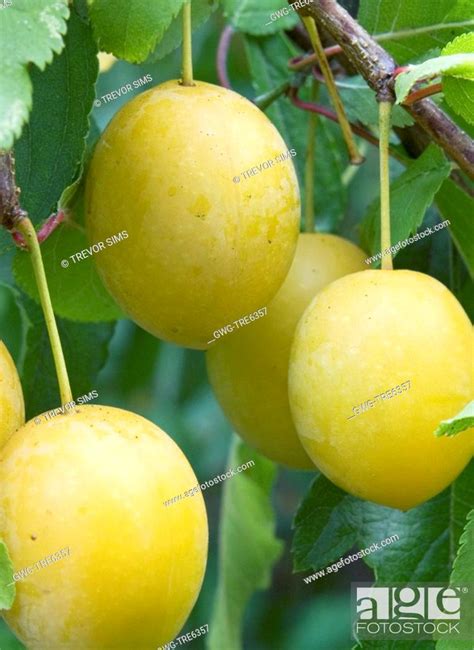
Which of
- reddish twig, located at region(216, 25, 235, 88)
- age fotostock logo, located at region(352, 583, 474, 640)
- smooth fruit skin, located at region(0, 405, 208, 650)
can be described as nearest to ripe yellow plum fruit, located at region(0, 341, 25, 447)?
smooth fruit skin, located at region(0, 405, 208, 650)

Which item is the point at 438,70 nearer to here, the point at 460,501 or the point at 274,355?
the point at 274,355

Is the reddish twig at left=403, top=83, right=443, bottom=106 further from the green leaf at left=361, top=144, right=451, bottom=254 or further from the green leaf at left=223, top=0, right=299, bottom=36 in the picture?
the green leaf at left=223, top=0, right=299, bottom=36

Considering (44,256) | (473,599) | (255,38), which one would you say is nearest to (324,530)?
(473,599)

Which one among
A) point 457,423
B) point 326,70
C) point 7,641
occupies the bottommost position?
point 7,641

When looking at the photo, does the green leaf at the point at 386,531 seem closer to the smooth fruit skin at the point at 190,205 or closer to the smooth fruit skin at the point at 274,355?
the smooth fruit skin at the point at 274,355

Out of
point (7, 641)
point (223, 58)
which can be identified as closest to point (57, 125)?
point (223, 58)

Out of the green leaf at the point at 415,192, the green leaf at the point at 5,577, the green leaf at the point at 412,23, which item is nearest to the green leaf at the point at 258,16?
the green leaf at the point at 412,23
